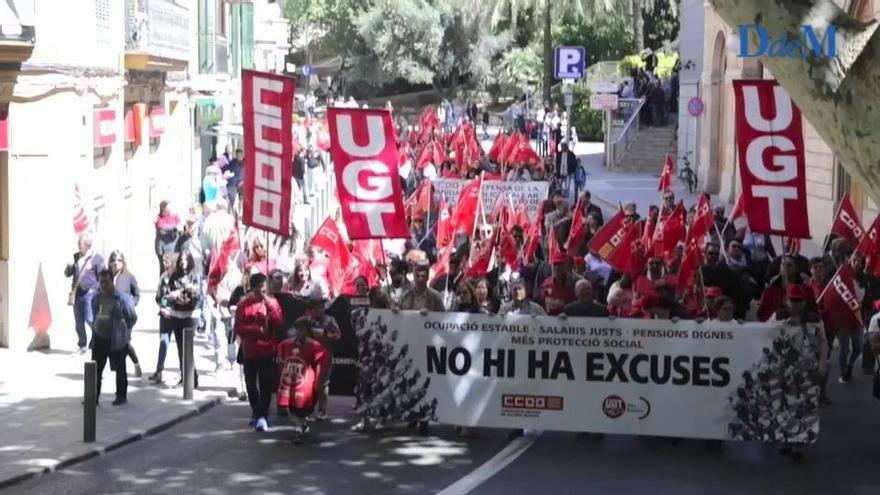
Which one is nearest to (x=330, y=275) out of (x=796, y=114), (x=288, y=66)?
(x=796, y=114)

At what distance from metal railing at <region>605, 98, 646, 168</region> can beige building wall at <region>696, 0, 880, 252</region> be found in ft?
16.5

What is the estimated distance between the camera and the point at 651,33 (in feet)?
236

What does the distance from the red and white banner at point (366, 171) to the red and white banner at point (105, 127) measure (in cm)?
828

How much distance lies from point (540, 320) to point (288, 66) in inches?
2376

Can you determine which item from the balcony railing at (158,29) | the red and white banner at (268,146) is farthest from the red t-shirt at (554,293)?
the balcony railing at (158,29)

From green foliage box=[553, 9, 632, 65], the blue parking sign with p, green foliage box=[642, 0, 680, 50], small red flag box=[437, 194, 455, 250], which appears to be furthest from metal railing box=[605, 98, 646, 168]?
small red flag box=[437, 194, 455, 250]

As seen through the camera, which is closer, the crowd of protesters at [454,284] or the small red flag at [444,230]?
the crowd of protesters at [454,284]

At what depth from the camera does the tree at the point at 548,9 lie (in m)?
56.3

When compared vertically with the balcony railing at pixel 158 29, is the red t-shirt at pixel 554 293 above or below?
below

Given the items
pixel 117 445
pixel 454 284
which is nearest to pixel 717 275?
pixel 454 284

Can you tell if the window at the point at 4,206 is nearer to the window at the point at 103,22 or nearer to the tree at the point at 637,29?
the window at the point at 103,22

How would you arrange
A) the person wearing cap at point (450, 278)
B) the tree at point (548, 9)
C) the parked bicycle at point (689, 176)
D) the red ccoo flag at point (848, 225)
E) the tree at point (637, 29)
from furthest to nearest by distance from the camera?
the tree at point (637, 29), the tree at point (548, 9), the parked bicycle at point (689, 176), the red ccoo flag at point (848, 225), the person wearing cap at point (450, 278)

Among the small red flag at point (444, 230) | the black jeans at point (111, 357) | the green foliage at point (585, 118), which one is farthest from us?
the green foliage at point (585, 118)


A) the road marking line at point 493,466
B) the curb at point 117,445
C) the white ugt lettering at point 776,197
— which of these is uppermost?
the white ugt lettering at point 776,197
